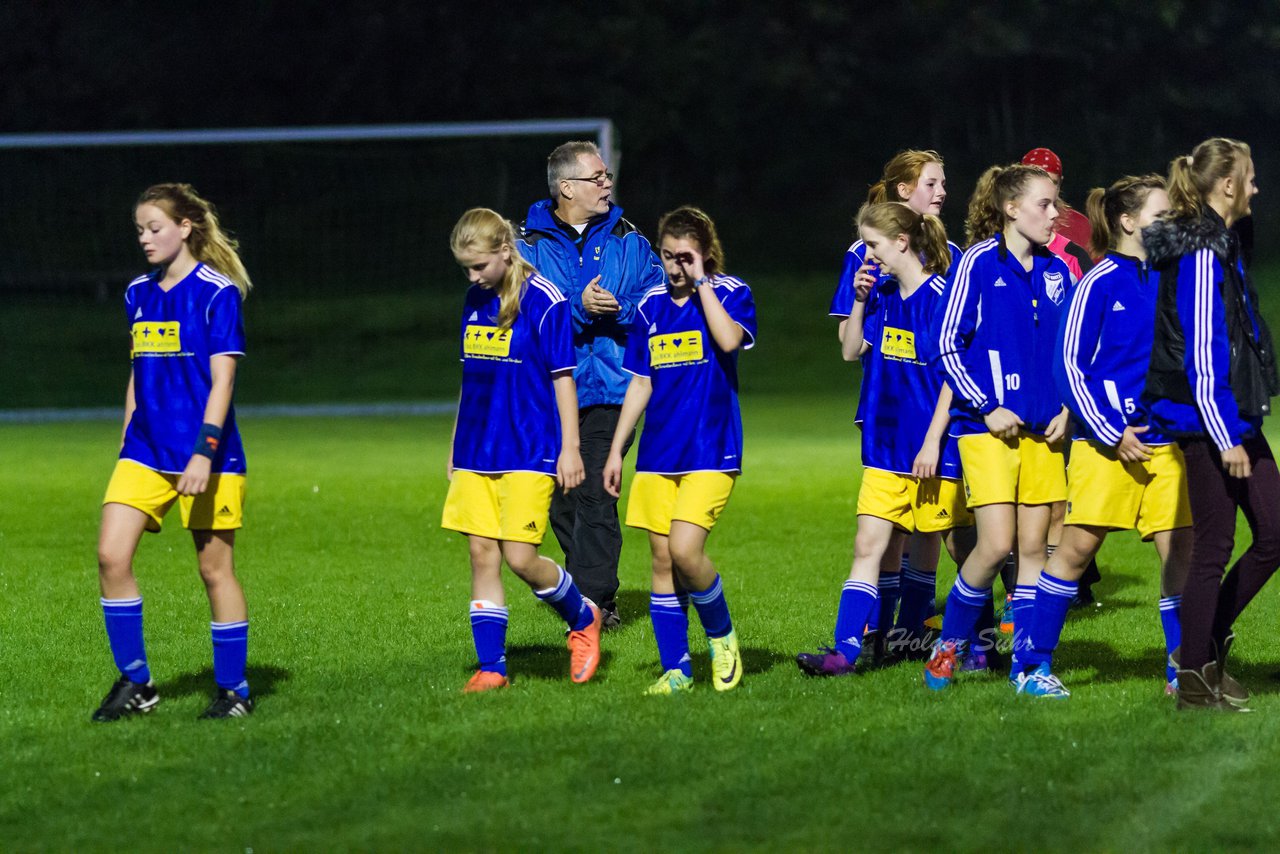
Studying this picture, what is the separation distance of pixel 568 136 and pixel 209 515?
845 inches

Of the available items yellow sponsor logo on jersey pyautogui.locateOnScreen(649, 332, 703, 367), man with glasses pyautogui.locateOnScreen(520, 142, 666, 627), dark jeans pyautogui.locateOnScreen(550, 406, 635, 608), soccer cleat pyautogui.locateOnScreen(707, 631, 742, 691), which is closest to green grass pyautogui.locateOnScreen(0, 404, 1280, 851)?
soccer cleat pyautogui.locateOnScreen(707, 631, 742, 691)

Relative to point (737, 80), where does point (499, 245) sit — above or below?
below

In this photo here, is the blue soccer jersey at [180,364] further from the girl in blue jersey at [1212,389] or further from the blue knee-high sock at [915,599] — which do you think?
the girl in blue jersey at [1212,389]

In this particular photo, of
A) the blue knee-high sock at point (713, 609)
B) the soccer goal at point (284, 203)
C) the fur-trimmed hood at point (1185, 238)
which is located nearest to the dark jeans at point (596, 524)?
the blue knee-high sock at point (713, 609)

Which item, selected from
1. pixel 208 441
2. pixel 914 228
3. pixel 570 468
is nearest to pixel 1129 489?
pixel 914 228

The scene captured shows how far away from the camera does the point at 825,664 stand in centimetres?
691

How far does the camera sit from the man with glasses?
8.18 m

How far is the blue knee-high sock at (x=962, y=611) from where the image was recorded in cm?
680

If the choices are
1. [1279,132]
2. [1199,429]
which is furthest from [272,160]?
[1279,132]

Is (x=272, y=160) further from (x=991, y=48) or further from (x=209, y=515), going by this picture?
(x=991, y=48)

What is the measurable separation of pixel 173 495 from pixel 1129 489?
3.12 metres

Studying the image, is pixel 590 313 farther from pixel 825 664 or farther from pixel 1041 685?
pixel 1041 685

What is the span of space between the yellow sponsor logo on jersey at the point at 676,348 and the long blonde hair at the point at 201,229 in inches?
55.0

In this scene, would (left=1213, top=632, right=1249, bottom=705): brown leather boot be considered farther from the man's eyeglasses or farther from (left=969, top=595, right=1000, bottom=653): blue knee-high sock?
the man's eyeglasses
